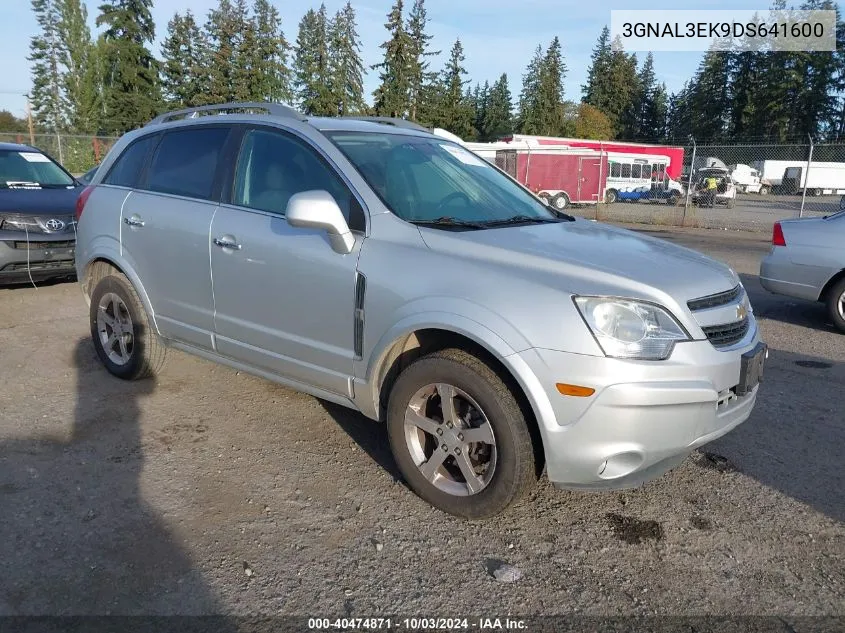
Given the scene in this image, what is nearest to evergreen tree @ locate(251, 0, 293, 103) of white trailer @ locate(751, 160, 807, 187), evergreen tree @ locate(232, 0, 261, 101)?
evergreen tree @ locate(232, 0, 261, 101)

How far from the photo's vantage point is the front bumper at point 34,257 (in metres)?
7.28

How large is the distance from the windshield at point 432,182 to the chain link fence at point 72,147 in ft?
82.8

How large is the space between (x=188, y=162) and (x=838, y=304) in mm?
6145

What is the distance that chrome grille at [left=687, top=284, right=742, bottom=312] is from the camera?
2.93 metres

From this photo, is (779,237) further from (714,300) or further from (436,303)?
(436,303)

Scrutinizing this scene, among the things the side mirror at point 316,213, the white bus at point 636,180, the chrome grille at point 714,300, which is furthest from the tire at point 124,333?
the white bus at point 636,180

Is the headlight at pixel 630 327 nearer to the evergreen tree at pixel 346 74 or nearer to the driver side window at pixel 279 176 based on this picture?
the driver side window at pixel 279 176

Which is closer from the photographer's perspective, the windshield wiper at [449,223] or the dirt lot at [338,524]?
the dirt lot at [338,524]

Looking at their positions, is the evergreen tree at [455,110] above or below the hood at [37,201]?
above

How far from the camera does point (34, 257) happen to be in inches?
293

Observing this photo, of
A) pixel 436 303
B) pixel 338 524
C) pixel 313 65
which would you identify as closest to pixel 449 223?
pixel 436 303

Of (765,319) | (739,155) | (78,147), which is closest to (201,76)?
(78,147)

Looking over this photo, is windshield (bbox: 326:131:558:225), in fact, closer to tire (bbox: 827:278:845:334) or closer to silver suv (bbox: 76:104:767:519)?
silver suv (bbox: 76:104:767:519)

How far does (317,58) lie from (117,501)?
Result: 68281mm
